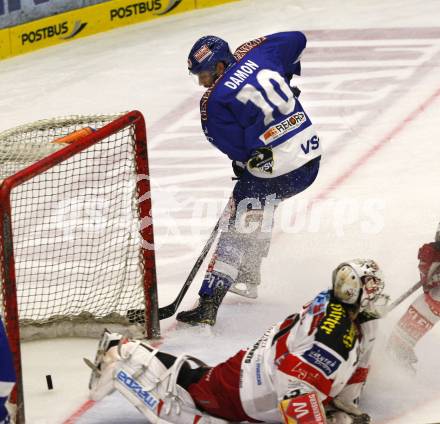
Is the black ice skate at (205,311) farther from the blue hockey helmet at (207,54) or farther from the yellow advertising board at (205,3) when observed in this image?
the yellow advertising board at (205,3)

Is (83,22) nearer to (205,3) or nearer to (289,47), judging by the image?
(205,3)

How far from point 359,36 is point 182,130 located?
2.19 m

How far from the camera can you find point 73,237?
22.5 ft

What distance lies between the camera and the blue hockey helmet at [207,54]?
5.85 meters

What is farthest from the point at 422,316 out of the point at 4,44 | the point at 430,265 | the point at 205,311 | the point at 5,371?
the point at 4,44

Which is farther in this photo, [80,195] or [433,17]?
[433,17]

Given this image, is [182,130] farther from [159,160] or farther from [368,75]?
[368,75]

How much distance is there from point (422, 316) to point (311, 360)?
96 cm

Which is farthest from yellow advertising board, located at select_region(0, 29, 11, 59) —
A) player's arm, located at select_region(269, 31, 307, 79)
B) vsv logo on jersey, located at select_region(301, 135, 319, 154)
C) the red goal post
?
vsv logo on jersey, located at select_region(301, 135, 319, 154)

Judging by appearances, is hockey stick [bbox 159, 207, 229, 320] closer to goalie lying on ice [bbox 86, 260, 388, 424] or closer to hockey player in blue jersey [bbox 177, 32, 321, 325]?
hockey player in blue jersey [bbox 177, 32, 321, 325]

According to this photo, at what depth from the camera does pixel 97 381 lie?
4.92 meters

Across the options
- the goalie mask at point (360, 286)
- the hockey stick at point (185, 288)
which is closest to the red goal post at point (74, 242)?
the hockey stick at point (185, 288)

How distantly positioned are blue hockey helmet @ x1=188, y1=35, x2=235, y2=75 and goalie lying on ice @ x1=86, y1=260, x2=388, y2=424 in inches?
57.3

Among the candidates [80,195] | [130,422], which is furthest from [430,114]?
[130,422]
